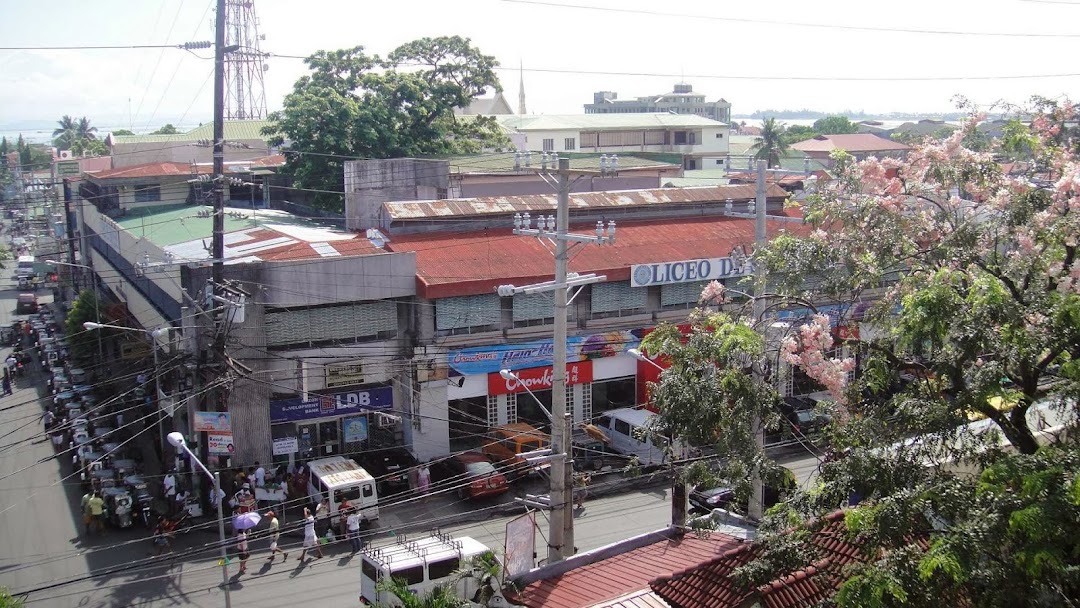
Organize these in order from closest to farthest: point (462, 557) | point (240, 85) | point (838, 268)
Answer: point (838, 268) < point (462, 557) < point (240, 85)

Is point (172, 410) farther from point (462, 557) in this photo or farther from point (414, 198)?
point (414, 198)

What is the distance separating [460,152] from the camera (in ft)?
144

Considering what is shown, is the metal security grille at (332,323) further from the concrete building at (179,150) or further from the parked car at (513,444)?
the concrete building at (179,150)

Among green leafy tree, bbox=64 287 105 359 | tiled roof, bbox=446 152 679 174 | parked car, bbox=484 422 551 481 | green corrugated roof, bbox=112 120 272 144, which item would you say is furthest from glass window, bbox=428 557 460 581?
green corrugated roof, bbox=112 120 272 144

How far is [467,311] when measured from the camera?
24.5m

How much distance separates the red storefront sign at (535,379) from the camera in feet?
81.8

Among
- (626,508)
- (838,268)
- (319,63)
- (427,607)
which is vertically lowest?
(626,508)

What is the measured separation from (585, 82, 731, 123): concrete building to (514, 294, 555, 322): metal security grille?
10098 centimetres

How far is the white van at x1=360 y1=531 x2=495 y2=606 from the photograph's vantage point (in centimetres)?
1570

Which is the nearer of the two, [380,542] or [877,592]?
[877,592]

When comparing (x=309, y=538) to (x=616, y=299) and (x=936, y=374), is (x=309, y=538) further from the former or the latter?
(x=936, y=374)

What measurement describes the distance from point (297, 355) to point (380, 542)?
5.38 metres

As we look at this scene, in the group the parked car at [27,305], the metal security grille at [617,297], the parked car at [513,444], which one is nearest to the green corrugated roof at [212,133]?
the parked car at [27,305]

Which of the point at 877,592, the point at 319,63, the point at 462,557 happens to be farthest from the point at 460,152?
the point at 877,592
